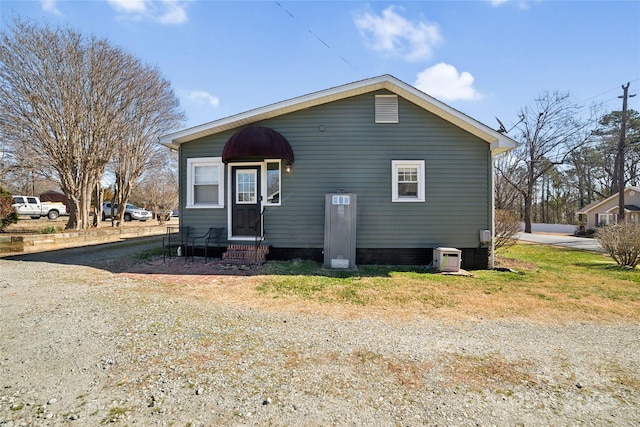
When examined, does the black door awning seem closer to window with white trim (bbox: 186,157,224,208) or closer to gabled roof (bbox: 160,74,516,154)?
gabled roof (bbox: 160,74,516,154)

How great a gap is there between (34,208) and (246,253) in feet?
94.6

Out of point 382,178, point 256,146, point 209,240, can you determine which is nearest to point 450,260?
point 382,178

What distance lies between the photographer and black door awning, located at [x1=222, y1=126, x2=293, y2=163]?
7836mm

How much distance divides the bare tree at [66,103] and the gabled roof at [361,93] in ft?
31.1

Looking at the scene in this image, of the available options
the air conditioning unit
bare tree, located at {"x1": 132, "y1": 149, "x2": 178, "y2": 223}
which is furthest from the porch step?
bare tree, located at {"x1": 132, "y1": 149, "x2": 178, "y2": 223}

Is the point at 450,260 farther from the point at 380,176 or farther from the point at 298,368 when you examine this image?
the point at 298,368

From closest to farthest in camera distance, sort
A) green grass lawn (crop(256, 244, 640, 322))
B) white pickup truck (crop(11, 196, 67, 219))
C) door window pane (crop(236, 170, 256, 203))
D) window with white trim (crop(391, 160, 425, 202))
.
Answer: green grass lawn (crop(256, 244, 640, 322)), window with white trim (crop(391, 160, 425, 202)), door window pane (crop(236, 170, 256, 203)), white pickup truck (crop(11, 196, 67, 219))

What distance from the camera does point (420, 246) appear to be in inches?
334

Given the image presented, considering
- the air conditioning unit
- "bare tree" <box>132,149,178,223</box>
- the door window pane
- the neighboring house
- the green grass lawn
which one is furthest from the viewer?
the neighboring house

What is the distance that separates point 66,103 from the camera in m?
14.1

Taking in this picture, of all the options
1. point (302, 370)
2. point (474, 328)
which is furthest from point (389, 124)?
point (302, 370)

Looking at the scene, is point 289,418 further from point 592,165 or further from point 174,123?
point 592,165

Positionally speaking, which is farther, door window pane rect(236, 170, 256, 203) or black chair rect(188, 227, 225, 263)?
door window pane rect(236, 170, 256, 203)

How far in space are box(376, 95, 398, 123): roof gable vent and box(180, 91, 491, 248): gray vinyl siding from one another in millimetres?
141
